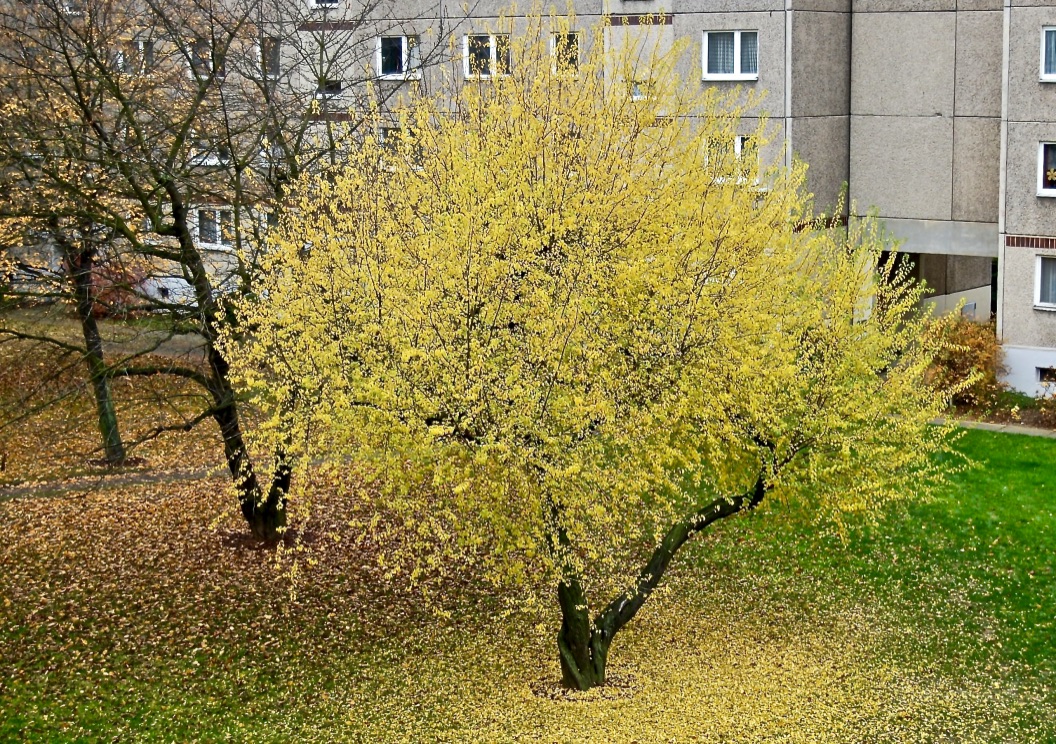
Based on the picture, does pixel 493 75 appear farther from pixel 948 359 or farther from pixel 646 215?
pixel 948 359

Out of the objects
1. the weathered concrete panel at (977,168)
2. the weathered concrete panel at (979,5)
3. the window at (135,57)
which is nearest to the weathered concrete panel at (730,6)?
the weathered concrete panel at (979,5)

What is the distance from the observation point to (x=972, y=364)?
93.4ft

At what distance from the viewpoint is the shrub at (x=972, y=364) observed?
2828 cm

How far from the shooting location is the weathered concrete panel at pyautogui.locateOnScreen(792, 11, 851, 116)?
1219 inches

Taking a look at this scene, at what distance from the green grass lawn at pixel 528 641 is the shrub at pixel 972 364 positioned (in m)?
4.10

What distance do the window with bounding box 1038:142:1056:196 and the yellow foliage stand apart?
469 inches

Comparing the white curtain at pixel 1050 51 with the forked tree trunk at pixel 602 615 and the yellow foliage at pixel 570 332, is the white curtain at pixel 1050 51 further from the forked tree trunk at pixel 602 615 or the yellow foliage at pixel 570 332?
the forked tree trunk at pixel 602 615

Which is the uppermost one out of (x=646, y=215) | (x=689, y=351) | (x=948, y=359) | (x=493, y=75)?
(x=493, y=75)

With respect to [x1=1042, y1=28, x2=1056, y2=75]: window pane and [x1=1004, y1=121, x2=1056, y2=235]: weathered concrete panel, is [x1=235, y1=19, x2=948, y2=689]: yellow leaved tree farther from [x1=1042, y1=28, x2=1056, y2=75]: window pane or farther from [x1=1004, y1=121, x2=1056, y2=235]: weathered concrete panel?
[x1=1042, y1=28, x2=1056, y2=75]: window pane

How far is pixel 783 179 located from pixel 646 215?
3485mm

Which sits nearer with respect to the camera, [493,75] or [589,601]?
[493,75]

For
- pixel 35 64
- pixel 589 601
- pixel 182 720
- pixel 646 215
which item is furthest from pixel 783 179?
pixel 35 64

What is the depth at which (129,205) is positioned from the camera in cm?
2388

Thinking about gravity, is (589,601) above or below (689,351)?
below
